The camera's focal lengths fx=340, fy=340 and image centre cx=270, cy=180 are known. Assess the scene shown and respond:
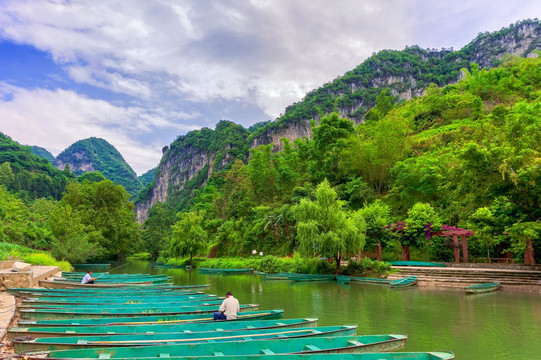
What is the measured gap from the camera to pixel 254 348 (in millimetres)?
5785

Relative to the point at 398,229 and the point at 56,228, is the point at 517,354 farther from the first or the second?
the point at 56,228

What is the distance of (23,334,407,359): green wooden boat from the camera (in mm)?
5094

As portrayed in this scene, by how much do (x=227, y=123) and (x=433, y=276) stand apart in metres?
125

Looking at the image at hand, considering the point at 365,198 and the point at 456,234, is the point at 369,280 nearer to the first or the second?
the point at 456,234

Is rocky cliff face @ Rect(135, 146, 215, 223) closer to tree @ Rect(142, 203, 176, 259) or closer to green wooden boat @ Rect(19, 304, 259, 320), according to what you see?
tree @ Rect(142, 203, 176, 259)

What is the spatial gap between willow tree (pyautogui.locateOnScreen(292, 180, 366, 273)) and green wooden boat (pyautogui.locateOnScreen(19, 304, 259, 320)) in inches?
493

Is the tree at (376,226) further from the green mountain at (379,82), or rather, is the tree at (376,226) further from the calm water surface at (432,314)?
the green mountain at (379,82)

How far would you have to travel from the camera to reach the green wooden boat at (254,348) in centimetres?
509

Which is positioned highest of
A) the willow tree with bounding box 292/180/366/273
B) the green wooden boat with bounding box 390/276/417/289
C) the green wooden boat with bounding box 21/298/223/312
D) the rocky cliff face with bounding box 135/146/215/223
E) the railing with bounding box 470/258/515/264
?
the rocky cliff face with bounding box 135/146/215/223

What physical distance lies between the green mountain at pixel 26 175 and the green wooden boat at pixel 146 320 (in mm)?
81327

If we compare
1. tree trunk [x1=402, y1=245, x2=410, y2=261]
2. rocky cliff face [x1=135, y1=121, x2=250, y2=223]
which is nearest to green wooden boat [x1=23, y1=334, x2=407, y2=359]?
tree trunk [x1=402, y1=245, x2=410, y2=261]

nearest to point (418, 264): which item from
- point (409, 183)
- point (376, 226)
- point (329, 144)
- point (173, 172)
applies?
point (376, 226)

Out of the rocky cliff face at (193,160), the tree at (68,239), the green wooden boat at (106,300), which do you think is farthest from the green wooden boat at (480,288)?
the rocky cliff face at (193,160)

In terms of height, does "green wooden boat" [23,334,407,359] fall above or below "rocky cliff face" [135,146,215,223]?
below
